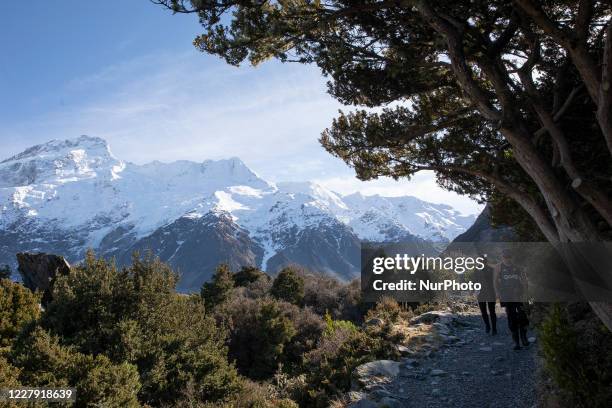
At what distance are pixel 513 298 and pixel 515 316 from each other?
50 centimetres

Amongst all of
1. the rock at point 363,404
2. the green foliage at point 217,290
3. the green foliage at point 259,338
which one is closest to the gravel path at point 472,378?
the rock at point 363,404

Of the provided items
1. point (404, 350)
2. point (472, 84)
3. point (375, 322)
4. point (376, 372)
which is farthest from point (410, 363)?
point (472, 84)

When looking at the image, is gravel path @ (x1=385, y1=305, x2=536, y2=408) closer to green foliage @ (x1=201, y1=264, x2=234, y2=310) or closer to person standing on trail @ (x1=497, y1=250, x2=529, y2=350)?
person standing on trail @ (x1=497, y1=250, x2=529, y2=350)

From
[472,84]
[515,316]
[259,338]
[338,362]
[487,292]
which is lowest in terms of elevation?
[259,338]

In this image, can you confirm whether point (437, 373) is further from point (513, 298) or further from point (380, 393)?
point (513, 298)

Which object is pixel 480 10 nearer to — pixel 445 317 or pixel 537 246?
pixel 537 246

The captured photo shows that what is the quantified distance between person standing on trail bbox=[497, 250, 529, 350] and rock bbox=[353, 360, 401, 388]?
277cm

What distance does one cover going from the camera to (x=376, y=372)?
377 inches

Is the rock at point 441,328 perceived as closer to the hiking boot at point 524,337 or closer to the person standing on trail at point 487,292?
the person standing on trail at point 487,292

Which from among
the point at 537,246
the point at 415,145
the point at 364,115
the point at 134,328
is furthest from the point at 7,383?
the point at 537,246

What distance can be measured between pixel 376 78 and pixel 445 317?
915cm

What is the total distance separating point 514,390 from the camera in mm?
7953

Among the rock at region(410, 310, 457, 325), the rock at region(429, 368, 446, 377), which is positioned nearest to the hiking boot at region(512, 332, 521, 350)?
the rock at region(429, 368, 446, 377)

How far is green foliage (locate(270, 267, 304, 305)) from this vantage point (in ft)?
100
